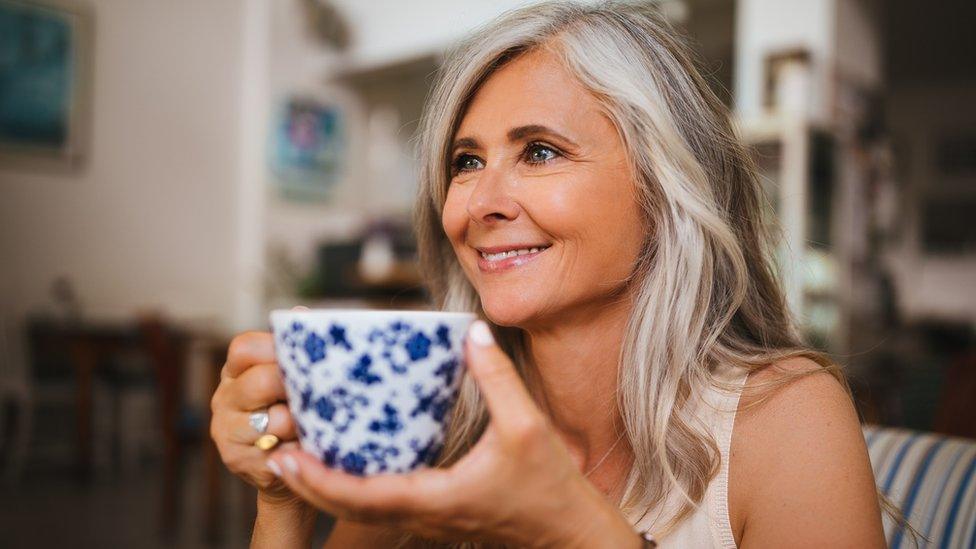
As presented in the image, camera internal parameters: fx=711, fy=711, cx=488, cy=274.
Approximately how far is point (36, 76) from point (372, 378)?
18.8 ft

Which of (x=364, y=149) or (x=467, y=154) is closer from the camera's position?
(x=467, y=154)

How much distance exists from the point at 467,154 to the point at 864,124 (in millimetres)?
3445

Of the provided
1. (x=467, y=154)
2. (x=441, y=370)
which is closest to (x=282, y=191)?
(x=467, y=154)

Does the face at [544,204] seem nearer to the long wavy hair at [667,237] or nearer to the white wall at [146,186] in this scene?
the long wavy hair at [667,237]

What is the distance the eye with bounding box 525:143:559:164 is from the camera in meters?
0.95

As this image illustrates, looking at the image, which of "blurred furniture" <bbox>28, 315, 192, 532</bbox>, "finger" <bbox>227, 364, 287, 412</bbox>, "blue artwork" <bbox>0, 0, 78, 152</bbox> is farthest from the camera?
"blue artwork" <bbox>0, 0, 78, 152</bbox>

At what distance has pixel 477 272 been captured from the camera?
995mm

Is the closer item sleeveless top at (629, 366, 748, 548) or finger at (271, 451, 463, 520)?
finger at (271, 451, 463, 520)

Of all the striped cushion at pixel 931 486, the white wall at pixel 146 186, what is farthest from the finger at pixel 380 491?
the white wall at pixel 146 186

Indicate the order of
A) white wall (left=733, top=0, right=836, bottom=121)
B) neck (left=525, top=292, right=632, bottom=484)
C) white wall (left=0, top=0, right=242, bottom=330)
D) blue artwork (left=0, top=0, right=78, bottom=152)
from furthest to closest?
white wall (left=0, top=0, right=242, bottom=330), blue artwork (left=0, top=0, right=78, bottom=152), white wall (left=733, top=0, right=836, bottom=121), neck (left=525, top=292, right=632, bottom=484)

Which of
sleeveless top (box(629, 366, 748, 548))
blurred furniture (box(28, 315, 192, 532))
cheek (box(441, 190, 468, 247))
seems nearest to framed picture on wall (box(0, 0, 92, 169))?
blurred furniture (box(28, 315, 192, 532))

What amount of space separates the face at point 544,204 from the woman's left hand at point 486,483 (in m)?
0.36

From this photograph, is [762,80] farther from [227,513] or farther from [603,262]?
[227,513]

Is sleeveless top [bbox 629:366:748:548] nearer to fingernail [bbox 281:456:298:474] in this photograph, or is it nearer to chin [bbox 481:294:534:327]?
chin [bbox 481:294:534:327]
